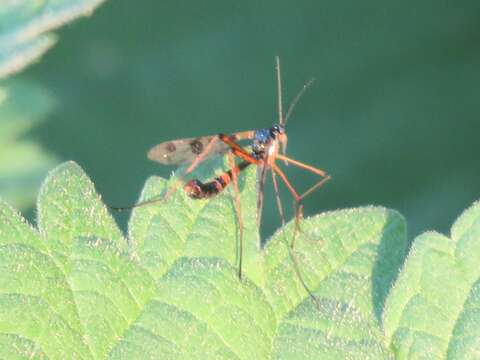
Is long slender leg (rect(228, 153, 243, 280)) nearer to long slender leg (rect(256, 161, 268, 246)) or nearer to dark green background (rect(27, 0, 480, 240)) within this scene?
long slender leg (rect(256, 161, 268, 246))

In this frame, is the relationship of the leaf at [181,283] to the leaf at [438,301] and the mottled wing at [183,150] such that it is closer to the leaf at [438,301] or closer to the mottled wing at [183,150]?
the leaf at [438,301]

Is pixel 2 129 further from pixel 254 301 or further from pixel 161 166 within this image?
pixel 254 301

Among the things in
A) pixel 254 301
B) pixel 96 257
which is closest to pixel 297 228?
pixel 254 301

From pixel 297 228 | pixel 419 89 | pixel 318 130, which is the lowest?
pixel 297 228

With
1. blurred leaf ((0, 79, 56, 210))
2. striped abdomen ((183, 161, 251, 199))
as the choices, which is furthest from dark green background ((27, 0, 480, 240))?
striped abdomen ((183, 161, 251, 199))

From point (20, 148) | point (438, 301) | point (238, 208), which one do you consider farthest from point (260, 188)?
point (20, 148)
